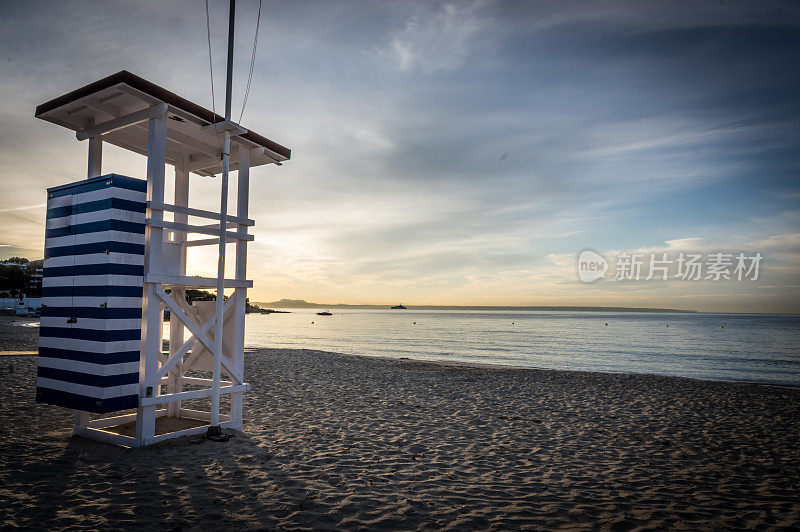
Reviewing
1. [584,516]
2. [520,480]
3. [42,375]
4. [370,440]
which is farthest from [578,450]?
[42,375]

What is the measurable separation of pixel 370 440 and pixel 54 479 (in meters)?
4.25

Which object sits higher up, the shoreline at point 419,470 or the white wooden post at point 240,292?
the white wooden post at point 240,292

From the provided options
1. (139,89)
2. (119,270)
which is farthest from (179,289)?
(139,89)

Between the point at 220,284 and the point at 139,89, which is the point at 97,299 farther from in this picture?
the point at 139,89

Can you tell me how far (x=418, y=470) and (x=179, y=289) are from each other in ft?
15.9

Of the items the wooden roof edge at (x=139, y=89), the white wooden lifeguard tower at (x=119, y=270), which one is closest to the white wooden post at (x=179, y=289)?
the white wooden lifeguard tower at (x=119, y=270)

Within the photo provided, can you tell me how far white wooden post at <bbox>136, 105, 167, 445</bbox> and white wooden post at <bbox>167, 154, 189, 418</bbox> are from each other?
105 cm

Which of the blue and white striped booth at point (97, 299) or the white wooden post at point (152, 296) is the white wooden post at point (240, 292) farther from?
the blue and white striped booth at point (97, 299)

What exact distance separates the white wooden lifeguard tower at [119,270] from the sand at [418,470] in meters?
0.84

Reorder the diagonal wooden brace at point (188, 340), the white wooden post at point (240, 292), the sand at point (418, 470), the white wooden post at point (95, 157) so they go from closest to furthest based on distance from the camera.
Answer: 1. the sand at point (418, 470)
2. the diagonal wooden brace at point (188, 340)
3. the white wooden post at point (95, 157)
4. the white wooden post at point (240, 292)

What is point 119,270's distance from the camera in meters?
5.92

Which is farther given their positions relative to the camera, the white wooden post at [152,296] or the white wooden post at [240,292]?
the white wooden post at [240,292]

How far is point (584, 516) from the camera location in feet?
15.0

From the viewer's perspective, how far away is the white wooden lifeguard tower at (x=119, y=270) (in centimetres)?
589
